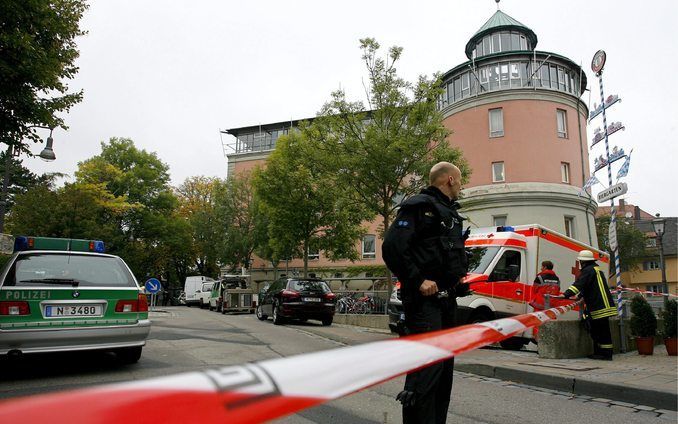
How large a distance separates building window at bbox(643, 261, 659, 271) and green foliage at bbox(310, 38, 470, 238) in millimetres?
60241

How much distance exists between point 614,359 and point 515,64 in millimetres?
27962

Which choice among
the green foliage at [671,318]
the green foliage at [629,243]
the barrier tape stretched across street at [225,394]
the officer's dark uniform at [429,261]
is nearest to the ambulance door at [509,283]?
the green foliage at [671,318]

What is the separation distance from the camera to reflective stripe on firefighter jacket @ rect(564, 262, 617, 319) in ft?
26.0

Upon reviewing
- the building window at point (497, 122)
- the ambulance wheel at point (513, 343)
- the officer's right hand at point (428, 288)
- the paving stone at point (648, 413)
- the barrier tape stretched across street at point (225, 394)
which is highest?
the building window at point (497, 122)

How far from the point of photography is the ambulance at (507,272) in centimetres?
978

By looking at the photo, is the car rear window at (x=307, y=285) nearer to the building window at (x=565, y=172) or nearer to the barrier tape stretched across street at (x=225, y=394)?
the barrier tape stretched across street at (x=225, y=394)

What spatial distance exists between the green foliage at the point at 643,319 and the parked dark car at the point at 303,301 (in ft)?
30.4

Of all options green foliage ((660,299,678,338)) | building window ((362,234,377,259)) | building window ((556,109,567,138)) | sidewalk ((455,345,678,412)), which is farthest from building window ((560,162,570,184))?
sidewalk ((455,345,678,412))

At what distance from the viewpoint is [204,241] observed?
140 ft

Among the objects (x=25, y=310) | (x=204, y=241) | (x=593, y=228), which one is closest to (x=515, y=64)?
(x=593, y=228)

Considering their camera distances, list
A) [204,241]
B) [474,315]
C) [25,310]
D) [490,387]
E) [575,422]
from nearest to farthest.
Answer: [575,422], [25,310], [490,387], [474,315], [204,241]

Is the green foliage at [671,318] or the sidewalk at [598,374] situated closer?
the sidewalk at [598,374]

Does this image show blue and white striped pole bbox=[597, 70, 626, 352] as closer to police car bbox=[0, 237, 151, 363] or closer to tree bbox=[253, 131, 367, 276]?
police car bbox=[0, 237, 151, 363]

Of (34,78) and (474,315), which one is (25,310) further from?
(474,315)
